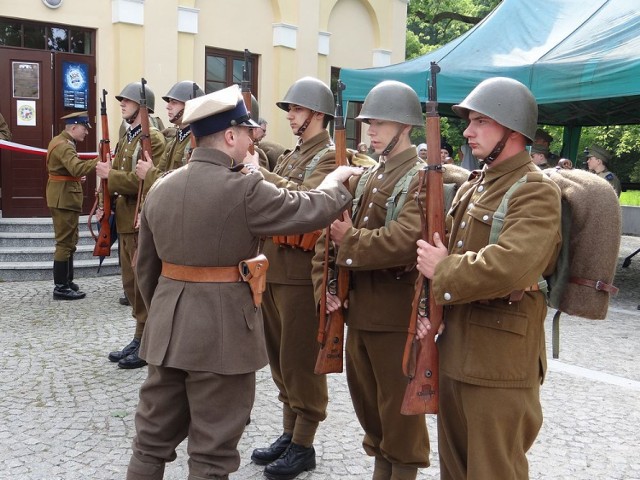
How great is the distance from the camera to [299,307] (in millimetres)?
3908

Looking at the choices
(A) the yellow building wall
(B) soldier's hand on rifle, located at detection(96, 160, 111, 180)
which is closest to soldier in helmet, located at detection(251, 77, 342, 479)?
(B) soldier's hand on rifle, located at detection(96, 160, 111, 180)

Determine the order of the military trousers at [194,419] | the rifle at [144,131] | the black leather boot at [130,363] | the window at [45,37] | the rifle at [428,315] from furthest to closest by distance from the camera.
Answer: the window at [45,37], the black leather boot at [130,363], the rifle at [144,131], the military trousers at [194,419], the rifle at [428,315]

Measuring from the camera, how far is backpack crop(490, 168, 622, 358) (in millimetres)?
2602

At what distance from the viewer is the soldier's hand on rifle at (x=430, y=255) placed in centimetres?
275

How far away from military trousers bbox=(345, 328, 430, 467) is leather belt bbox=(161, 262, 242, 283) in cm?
76

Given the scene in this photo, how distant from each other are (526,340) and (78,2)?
9664 mm

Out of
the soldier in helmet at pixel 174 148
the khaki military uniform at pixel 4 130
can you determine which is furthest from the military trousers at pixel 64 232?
the soldier in helmet at pixel 174 148

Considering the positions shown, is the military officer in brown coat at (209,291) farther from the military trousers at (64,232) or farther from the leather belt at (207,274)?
the military trousers at (64,232)

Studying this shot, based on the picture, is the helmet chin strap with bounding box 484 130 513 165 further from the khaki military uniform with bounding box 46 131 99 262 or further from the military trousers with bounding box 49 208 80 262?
the military trousers with bounding box 49 208 80 262

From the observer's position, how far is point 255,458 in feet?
13.1

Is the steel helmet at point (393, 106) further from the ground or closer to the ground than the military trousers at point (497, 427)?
further from the ground

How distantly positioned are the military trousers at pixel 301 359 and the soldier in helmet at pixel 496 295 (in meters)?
1.15

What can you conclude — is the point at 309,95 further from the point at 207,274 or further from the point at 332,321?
the point at 207,274

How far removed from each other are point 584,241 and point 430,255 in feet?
1.90
